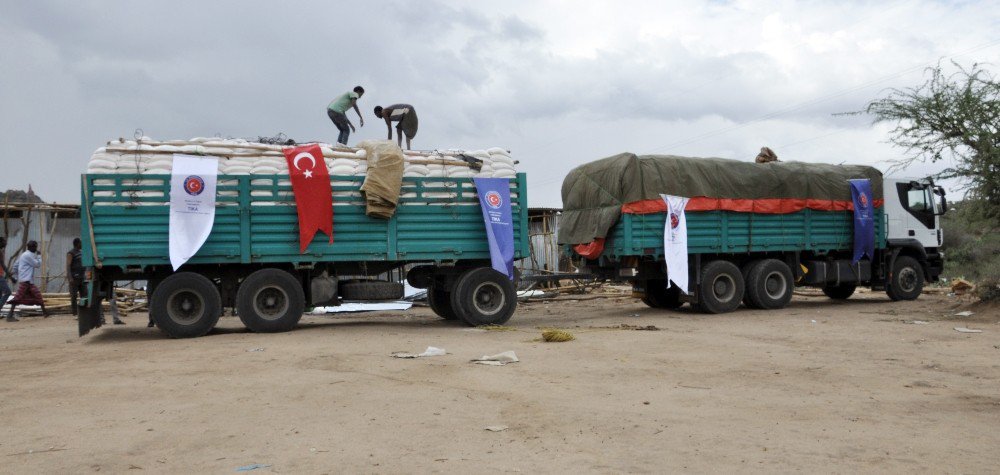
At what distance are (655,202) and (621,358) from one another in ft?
20.0

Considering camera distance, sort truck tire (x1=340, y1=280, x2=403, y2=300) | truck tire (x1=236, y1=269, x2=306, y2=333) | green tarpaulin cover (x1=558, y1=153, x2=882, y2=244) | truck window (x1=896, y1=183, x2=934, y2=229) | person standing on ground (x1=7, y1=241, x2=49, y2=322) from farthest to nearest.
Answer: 1. truck window (x1=896, y1=183, x2=934, y2=229)
2. person standing on ground (x1=7, y1=241, x2=49, y2=322)
3. green tarpaulin cover (x1=558, y1=153, x2=882, y2=244)
4. truck tire (x1=340, y1=280, x2=403, y2=300)
5. truck tire (x1=236, y1=269, x2=306, y2=333)

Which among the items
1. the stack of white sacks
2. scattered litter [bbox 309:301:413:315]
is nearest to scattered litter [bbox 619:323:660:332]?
the stack of white sacks

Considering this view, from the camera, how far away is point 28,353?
33.2 feet

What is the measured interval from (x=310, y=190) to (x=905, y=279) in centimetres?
1274

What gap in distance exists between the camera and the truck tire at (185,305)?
36.2ft

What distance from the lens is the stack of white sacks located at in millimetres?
10922

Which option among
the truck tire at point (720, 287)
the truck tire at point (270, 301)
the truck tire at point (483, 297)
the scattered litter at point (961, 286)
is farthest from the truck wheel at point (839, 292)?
the truck tire at point (270, 301)

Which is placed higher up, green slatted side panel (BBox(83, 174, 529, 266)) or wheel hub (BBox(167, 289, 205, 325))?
green slatted side panel (BBox(83, 174, 529, 266))

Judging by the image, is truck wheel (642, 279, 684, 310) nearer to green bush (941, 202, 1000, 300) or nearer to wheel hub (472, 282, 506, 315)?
wheel hub (472, 282, 506, 315)

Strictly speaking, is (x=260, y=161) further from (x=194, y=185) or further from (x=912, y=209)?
(x=912, y=209)

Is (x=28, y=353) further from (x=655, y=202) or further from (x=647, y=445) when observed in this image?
(x=655, y=202)

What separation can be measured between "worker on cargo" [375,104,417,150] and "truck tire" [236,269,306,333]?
291 cm

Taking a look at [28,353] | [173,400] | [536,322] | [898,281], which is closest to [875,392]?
[173,400]

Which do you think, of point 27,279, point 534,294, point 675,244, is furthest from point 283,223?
point 534,294
